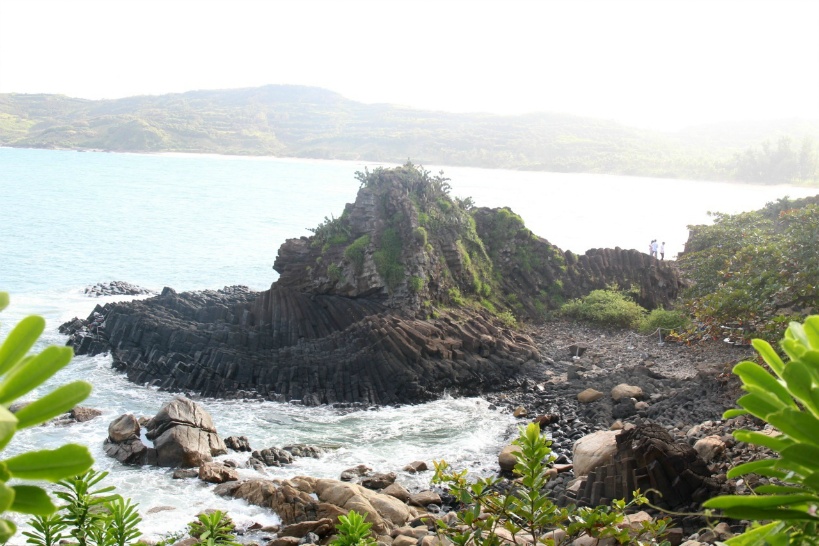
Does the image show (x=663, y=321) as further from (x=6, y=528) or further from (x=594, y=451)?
(x=6, y=528)

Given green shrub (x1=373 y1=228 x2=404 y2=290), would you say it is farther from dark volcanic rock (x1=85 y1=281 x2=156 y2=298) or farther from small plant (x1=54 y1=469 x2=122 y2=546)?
small plant (x1=54 y1=469 x2=122 y2=546)

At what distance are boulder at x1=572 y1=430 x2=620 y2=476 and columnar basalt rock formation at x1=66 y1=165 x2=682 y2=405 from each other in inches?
249

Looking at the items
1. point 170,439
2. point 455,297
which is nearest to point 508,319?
point 455,297

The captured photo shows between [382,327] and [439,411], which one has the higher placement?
[382,327]

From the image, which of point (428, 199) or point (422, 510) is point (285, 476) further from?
point (428, 199)

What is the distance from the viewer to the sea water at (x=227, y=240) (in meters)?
14.3

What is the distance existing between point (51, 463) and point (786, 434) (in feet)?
6.72

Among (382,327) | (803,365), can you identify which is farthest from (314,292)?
(803,365)

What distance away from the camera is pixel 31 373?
1.70m

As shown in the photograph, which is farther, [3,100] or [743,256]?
[3,100]

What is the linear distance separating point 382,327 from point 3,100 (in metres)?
150

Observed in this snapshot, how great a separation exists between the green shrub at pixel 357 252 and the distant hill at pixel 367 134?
73.7 meters

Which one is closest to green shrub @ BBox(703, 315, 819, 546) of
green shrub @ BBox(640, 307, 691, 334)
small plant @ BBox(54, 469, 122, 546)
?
small plant @ BBox(54, 469, 122, 546)

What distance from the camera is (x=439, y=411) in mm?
17078
